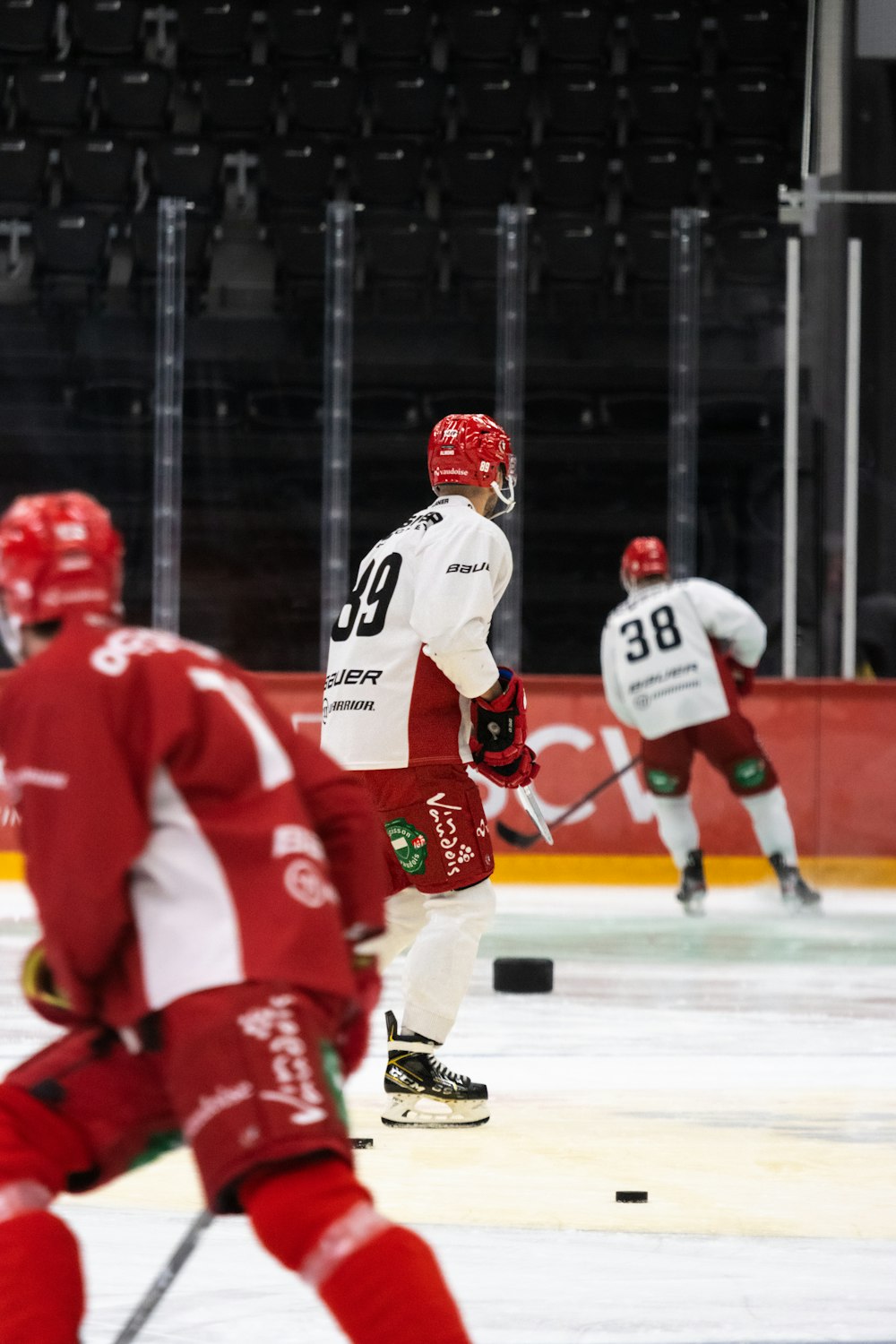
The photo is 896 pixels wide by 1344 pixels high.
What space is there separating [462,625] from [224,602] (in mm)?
4772

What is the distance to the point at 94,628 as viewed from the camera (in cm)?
164

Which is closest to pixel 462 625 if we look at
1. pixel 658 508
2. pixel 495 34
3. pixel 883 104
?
pixel 658 508

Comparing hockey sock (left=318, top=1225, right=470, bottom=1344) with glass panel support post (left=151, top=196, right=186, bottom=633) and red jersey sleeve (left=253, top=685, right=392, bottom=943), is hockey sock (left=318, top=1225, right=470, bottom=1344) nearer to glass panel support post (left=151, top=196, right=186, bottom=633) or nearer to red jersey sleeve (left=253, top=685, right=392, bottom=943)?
red jersey sleeve (left=253, top=685, right=392, bottom=943)

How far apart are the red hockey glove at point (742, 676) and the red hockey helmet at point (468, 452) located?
11.9 feet

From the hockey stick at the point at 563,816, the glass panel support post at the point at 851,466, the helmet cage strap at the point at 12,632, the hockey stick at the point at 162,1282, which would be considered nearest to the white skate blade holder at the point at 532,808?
the hockey stick at the point at 162,1282

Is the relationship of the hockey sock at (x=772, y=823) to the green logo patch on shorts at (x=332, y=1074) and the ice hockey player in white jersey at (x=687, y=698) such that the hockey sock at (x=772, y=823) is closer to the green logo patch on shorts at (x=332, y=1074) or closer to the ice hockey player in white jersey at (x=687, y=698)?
the ice hockey player in white jersey at (x=687, y=698)

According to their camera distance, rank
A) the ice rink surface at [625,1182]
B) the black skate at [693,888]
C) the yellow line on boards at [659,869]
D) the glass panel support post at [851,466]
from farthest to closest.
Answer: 1. the glass panel support post at [851,466]
2. the yellow line on boards at [659,869]
3. the black skate at [693,888]
4. the ice rink surface at [625,1182]

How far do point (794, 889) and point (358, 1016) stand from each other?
18.4ft

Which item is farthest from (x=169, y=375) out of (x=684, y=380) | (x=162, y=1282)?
(x=162, y=1282)

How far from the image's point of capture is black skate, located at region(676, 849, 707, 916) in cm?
700

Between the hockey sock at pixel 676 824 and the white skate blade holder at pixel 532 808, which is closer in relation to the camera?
the white skate blade holder at pixel 532 808

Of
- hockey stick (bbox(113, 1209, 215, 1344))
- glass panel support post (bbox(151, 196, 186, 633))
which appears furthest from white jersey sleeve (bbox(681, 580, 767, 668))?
hockey stick (bbox(113, 1209, 215, 1344))

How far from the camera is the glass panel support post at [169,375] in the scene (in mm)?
8164

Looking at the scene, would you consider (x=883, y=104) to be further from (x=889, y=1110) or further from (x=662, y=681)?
(x=889, y=1110)
